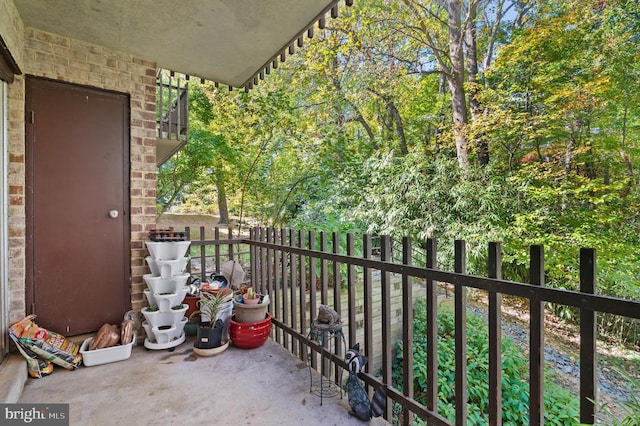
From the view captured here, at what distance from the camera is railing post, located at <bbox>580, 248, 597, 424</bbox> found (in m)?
1.04

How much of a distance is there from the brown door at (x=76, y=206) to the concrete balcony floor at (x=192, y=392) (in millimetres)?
550

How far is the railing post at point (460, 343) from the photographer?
4.69 feet

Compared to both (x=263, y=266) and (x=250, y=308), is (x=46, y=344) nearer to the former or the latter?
(x=250, y=308)

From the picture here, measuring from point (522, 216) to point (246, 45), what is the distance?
5.13m

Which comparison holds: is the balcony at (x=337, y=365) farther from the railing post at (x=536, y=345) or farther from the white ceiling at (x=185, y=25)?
the white ceiling at (x=185, y=25)

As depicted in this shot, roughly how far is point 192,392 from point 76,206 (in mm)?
1838

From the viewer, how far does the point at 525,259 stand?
526 cm

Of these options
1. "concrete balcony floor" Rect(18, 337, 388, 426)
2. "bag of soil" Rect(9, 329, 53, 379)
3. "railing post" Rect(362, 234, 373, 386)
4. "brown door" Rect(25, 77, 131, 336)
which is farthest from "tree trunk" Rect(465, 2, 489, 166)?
"bag of soil" Rect(9, 329, 53, 379)

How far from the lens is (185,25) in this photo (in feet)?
7.97

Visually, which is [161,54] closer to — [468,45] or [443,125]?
[443,125]

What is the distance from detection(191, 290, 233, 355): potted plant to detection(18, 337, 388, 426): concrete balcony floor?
0.11 metres

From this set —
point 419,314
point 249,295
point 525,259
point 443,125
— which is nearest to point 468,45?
point 443,125

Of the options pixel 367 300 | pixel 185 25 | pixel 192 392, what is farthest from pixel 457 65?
pixel 192 392

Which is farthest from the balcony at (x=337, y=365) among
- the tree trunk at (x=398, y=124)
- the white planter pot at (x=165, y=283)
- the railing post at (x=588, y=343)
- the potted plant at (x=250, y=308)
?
the tree trunk at (x=398, y=124)
